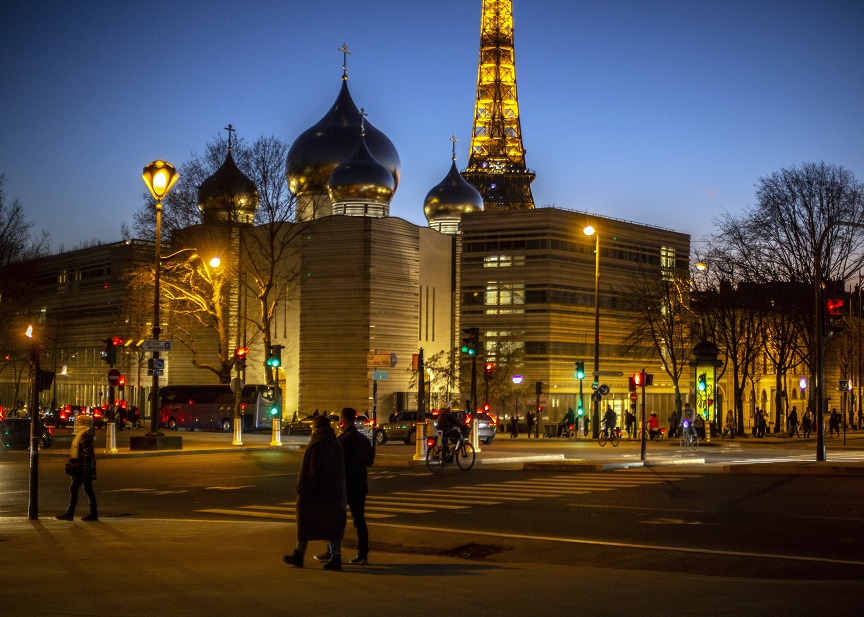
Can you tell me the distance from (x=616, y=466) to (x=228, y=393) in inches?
1593

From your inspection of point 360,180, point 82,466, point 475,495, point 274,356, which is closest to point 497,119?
point 360,180

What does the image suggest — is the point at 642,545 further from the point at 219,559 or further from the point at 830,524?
the point at 219,559

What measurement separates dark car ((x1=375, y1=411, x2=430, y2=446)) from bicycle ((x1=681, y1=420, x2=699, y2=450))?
12453mm

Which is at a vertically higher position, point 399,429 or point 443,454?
point 443,454

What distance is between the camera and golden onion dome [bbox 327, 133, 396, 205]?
232ft

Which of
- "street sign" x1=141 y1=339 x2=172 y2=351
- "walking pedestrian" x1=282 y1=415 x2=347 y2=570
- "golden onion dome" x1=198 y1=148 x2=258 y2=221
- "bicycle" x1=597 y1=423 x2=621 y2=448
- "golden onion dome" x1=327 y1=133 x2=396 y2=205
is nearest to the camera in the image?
"walking pedestrian" x1=282 y1=415 x2=347 y2=570

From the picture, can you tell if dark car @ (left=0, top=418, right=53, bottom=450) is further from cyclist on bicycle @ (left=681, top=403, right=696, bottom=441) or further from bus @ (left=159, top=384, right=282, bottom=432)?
cyclist on bicycle @ (left=681, top=403, right=696, bottom=441)

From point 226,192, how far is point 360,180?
15.8m

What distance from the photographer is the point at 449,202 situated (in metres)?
81.3

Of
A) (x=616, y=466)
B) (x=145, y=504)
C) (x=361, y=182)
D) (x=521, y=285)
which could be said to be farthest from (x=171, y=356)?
(x=145, y=504)

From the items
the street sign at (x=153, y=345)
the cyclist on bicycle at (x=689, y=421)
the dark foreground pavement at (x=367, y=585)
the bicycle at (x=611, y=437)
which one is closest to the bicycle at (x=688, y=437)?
the cyclist on bicycle at (x=689, y=421)

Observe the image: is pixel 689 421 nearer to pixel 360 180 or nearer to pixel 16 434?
pixel 16 434

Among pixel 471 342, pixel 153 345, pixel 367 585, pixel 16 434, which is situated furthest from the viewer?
pixel 16 434

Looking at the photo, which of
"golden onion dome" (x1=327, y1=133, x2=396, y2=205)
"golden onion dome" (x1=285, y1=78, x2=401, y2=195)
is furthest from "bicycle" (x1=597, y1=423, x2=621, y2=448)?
"golden onion dome" (x1=285, y1=78, x2=401, y2=195)
